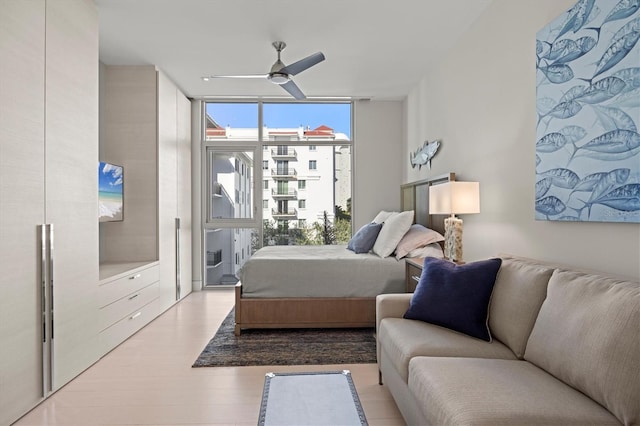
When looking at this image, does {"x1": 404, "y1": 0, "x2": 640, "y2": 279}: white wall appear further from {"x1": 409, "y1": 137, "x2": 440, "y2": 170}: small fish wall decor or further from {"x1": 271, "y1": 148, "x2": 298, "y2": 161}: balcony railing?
{"x1": 271, "y1": 148, "x2": 298, "y2": 161}: balcony railing

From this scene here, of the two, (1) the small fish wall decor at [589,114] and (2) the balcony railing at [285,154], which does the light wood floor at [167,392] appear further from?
(2) the balcony railing at [285,154]

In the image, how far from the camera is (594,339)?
1.26 m

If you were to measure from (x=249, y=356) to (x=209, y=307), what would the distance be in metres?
1.74

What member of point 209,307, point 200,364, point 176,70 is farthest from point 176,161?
point 200,364

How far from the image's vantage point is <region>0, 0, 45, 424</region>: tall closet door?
1937mm

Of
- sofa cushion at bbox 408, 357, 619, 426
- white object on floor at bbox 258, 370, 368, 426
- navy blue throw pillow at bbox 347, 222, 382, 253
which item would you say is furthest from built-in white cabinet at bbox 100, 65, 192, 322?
sofa cushion at bbox 408, 357, 619, 426

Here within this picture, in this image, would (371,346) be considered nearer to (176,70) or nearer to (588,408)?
(588,408)

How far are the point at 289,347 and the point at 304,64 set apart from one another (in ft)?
8.08

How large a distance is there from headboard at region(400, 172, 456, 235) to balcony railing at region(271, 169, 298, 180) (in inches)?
63.6

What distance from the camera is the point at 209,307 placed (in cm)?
443

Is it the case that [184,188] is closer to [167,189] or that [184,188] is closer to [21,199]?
[167,189]

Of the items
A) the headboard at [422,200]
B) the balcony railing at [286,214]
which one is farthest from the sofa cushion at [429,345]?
the balcony railing at [286,214]

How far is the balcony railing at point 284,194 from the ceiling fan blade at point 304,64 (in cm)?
241

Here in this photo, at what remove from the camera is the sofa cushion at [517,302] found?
1.71m
